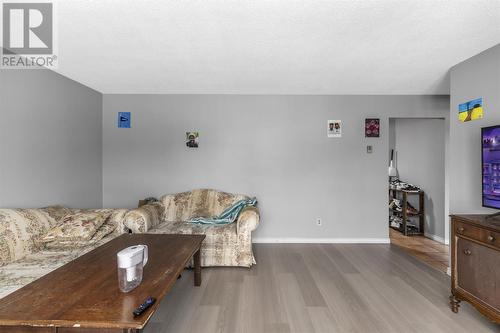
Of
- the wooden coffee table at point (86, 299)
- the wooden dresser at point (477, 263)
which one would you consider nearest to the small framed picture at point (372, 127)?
the wooden dresser at point (477, 263)

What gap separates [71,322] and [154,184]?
9.78 ft

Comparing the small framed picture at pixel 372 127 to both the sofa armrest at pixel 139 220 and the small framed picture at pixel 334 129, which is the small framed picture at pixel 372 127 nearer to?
the small framed picture at pixel 334 129

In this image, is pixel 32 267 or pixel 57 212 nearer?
pixel 32 267

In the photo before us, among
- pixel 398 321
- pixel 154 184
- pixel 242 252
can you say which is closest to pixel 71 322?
pixel 242 252

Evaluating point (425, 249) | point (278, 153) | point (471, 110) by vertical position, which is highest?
point (471, 110)

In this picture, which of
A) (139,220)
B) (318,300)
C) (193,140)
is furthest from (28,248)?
(318,300)

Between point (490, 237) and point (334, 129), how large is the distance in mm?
2452

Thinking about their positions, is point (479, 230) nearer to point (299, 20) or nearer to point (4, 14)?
point (299, 20)

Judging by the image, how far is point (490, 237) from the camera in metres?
1.74

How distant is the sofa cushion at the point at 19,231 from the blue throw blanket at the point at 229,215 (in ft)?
5.23

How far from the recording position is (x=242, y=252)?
2.86 metres

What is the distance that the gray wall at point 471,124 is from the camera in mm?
2271

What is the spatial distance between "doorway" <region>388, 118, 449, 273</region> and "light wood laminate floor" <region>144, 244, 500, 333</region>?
119 centimetres

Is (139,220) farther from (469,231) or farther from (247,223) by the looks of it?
(469,231)
